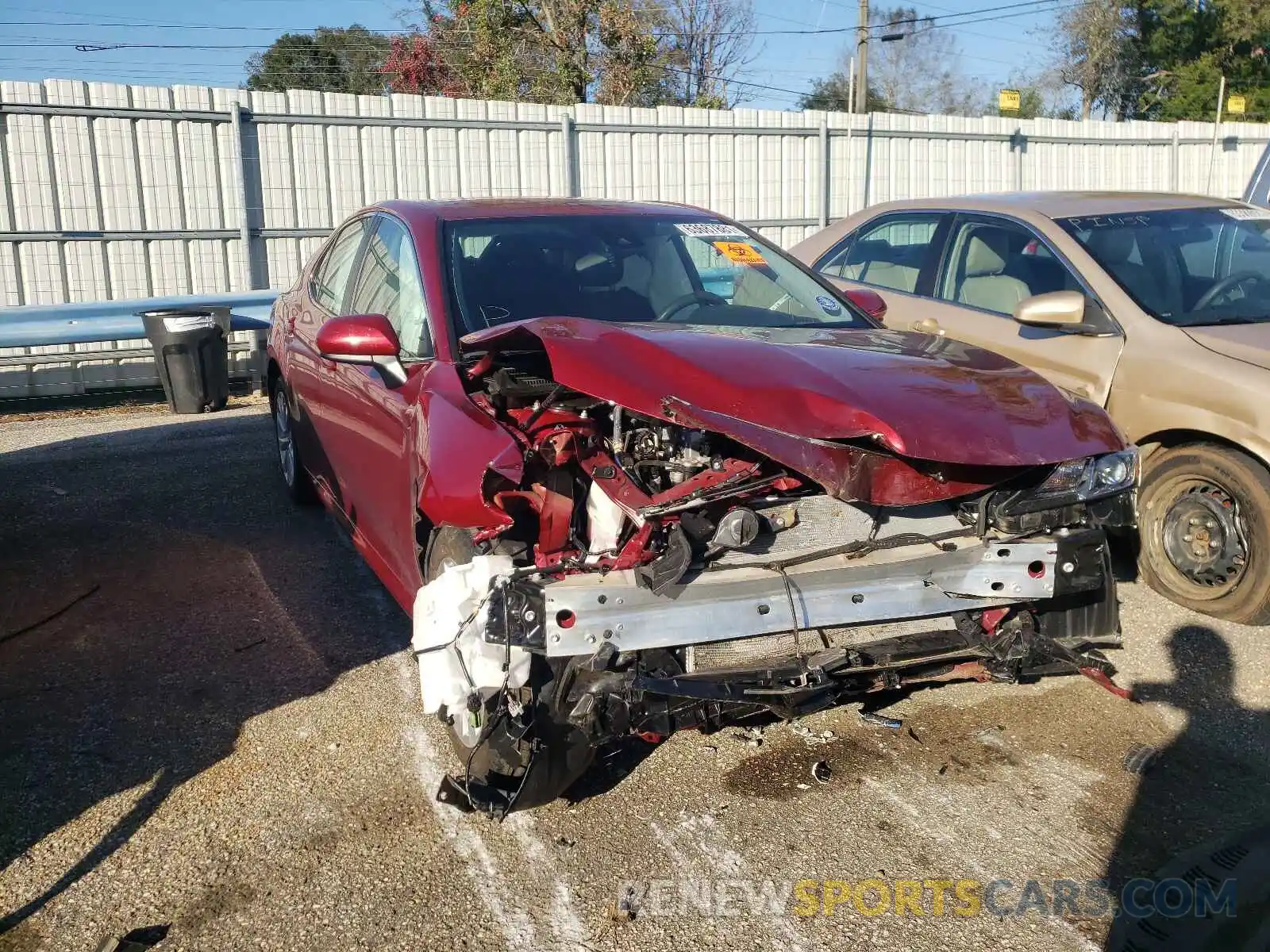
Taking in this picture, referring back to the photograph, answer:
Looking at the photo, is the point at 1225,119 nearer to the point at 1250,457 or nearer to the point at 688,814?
the point at 1250,457

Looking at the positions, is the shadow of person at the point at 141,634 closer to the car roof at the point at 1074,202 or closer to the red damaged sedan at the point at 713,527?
the red damaged sedan at the point at 713,527

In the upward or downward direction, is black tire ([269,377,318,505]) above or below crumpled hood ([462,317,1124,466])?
below

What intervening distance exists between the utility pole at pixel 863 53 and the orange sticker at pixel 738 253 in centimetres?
2395

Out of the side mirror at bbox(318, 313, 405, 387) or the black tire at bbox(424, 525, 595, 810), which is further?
the side mirror at bbox(318, 313, 405, 387)

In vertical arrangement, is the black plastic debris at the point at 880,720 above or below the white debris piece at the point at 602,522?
below


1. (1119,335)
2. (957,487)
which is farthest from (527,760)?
(1119,335)

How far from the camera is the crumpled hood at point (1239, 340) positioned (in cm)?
464

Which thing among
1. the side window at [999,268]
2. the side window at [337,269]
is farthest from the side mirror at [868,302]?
the side window at [337,269]

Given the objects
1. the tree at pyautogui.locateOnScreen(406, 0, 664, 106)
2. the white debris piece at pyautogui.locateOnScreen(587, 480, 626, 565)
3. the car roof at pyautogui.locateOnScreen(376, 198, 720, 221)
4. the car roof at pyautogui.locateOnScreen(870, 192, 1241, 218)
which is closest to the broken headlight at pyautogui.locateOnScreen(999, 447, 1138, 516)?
the white debris piece at pyautogui.locateOnScreen(587, 480, 626, 565)

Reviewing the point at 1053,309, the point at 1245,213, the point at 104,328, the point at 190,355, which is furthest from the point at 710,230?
the point at 104,328

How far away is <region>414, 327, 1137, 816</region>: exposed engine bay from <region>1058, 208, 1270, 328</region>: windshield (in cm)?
223

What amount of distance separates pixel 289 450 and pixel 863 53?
27.0m

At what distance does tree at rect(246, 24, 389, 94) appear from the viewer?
39656 mm

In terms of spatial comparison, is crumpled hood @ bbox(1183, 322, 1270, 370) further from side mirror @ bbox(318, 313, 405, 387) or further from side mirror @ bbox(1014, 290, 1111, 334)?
side mirror @ bbox(318, 313, 405, 387)
